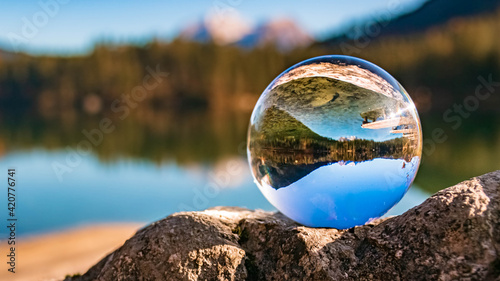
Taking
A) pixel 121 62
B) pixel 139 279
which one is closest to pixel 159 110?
pixel 121 62

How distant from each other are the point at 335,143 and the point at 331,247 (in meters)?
0.80

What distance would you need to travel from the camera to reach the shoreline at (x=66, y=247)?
10.8 m

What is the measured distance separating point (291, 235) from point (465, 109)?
7334 cm

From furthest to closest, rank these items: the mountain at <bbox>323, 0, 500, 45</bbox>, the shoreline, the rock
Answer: the mountain at <bbox>323, 0, 500, 45</bbox> < the shoreline < the rock

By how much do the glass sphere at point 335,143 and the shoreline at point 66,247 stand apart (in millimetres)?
7660

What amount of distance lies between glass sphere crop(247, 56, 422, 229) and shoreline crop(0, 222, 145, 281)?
25.1 ft

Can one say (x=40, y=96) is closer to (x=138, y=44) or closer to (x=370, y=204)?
(x=138, y=44)

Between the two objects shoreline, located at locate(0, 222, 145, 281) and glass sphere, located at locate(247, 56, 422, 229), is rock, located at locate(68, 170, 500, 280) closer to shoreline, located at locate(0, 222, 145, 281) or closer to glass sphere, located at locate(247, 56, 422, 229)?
glass sphere, located at locate(247, 56, 422, 229)

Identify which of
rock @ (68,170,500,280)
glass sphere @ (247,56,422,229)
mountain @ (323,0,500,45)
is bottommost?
rock @ (68,170,500,280)

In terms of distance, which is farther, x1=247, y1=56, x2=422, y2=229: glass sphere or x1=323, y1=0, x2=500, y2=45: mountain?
x1=323, y1=0, x2=500, y2=45: mountain

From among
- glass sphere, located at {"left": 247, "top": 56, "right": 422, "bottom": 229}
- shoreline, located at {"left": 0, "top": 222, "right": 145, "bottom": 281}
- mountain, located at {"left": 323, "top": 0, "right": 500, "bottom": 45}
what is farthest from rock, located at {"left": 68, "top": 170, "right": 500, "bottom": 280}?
mountain, located at {"left": 323, "top": 0, "right": 500, "bottom": 45}

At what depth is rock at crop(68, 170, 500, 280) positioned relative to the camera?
309 cm

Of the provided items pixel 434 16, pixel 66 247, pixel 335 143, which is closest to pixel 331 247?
pixel 335 143

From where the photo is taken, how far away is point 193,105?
8750 cm
